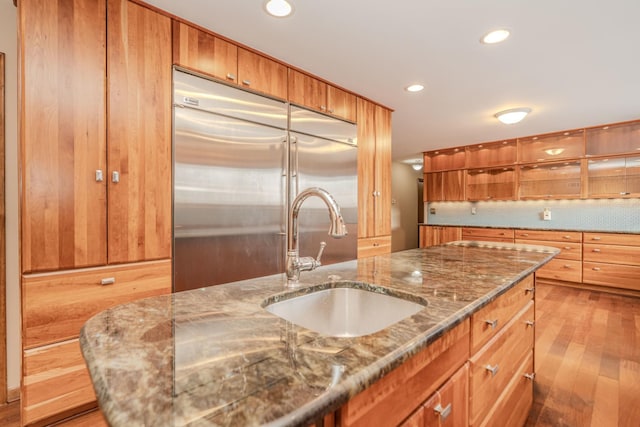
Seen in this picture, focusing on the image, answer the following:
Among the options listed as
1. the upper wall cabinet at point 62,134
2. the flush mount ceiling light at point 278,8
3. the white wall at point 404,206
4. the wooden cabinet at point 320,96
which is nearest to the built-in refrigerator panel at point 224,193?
the wooden cabinet at point 320,96

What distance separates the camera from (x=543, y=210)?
5246 millimetres

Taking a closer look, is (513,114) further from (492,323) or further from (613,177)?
(492,323)

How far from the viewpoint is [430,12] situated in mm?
1935

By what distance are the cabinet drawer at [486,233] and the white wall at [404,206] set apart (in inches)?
77.9

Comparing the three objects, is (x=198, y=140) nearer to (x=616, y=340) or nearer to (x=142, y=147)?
(x=142, y=147)

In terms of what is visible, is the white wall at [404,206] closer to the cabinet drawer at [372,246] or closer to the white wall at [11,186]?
the cabinet drawer at [372,246]

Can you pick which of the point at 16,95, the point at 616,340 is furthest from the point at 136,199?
the point at 616,340

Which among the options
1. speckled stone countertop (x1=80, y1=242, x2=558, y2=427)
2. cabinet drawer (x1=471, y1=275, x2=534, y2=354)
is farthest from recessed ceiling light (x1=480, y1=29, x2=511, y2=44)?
speckled stone countertop (x1=80, y1=242, x2=558, y2=427)

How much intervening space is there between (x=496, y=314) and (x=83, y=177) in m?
2.18

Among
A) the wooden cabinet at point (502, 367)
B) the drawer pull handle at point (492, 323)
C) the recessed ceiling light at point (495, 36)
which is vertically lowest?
the wooden cabinet at point (502, 367)

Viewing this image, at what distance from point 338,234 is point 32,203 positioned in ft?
5.38

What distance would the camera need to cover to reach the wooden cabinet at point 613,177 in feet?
13.9

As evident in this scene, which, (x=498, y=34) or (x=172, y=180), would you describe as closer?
(x=172, y=180)

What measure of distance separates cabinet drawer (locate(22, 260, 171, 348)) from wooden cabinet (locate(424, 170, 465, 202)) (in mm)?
5627
